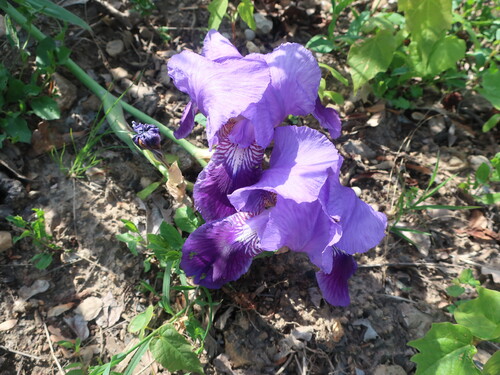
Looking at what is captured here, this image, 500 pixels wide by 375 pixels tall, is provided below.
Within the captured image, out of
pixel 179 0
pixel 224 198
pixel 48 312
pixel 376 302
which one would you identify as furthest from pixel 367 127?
pixel 48 312

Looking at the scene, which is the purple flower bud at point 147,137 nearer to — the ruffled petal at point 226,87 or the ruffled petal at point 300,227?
the ruffled petal at point 226,87

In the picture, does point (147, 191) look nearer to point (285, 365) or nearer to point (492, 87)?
point (285, 365)

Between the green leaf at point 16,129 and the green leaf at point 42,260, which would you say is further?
the green leaf at point 16,129

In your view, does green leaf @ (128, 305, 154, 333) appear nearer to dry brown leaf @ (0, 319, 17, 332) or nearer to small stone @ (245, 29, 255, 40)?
dry brown leaf @ (0, 319, 17, 332)

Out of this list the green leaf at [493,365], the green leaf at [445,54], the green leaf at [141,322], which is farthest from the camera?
the green leaf at [445,54]

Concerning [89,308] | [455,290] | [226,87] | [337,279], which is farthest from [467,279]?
[89,308]

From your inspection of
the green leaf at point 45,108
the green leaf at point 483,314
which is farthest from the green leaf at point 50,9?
the green leaf at point 483,314

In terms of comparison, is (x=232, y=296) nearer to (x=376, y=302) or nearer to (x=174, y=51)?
(x=376, y=302)
